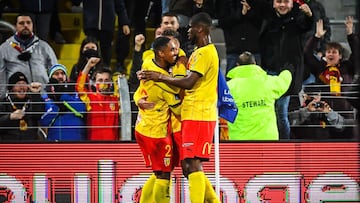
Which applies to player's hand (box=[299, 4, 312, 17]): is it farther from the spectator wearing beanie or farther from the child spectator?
the spectator wearing beanie

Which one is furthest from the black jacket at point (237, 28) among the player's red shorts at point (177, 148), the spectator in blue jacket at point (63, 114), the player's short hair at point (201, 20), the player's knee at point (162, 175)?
the player's knee at point (162, 175)

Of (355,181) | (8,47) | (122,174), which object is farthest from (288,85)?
(8,47)

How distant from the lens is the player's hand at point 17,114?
11.5 metres

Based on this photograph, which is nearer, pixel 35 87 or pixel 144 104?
pixel 144 104

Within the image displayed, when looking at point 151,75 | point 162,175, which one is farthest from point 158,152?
point 151,75

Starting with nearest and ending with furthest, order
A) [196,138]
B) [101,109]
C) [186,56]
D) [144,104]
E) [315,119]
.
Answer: [196,138] < [144,104] < [186,56] < [101,109] < [315,119]

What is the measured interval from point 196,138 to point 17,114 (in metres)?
2.75

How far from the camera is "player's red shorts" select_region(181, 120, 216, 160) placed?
9.54m

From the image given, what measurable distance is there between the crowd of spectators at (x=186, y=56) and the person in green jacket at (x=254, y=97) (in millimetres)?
13

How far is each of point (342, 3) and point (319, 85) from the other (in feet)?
7.35

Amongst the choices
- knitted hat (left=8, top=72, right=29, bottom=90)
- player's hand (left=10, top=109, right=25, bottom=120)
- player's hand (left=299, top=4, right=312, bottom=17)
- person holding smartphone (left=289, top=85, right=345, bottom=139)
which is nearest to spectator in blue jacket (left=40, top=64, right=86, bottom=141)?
player's hand (left=10, top=109, right=25, bottom=120)

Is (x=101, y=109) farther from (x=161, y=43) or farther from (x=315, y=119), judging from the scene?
(x=315, y=119)

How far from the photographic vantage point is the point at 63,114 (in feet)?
38.2

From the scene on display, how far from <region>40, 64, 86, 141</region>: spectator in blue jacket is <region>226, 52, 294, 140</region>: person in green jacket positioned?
68.0 inches
